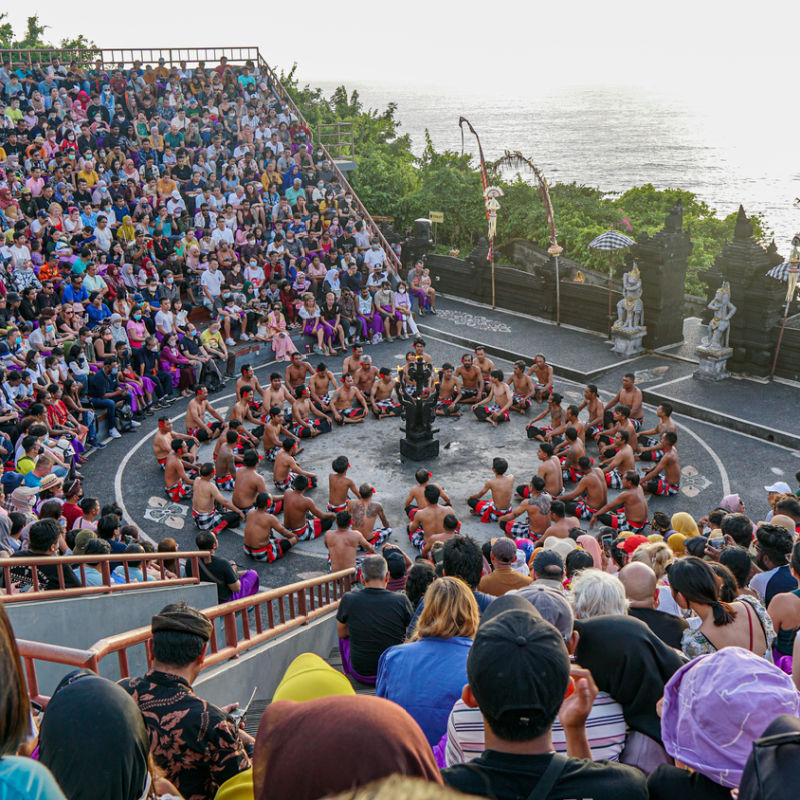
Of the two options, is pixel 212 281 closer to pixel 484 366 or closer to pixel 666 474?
pixel 484 366

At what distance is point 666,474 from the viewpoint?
13117 mm

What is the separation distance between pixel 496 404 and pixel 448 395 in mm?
963

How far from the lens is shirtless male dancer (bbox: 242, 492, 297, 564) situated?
11.4m

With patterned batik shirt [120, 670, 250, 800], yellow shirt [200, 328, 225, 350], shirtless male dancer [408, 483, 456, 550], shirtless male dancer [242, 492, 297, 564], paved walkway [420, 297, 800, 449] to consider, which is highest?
patterned batik shirt [120, 670, 250, 800]

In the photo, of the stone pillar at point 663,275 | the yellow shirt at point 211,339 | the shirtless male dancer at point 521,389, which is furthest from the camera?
the stone pillar at point 663,275

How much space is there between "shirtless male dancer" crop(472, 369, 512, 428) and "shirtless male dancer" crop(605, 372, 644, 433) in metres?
1.82

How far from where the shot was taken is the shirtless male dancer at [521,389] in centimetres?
1623

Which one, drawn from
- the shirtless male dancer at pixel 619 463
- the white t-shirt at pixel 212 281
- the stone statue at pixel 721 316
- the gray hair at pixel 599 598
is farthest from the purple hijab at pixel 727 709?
the white t-shirt at pixel 212 281

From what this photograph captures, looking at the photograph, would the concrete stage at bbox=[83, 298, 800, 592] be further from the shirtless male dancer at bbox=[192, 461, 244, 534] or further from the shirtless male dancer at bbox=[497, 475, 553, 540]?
the shirtless male dancer at bbox=[497, 475, 553, 540]

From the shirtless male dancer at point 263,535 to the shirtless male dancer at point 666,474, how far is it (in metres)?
5.39

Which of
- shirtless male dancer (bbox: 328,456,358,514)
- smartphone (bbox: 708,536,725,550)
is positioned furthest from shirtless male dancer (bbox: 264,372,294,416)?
smartphone (bbox: 708,536,725,550)

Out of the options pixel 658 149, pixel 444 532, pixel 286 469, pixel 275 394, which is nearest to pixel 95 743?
pixel 444 532

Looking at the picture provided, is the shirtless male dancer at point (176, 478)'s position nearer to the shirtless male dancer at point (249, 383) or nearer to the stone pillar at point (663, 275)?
the shirtless male dancer at point (249, 383)

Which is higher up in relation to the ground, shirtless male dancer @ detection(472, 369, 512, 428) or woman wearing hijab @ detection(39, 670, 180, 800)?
woman wearing hijab @ detection(39, 670, 180, 800)
